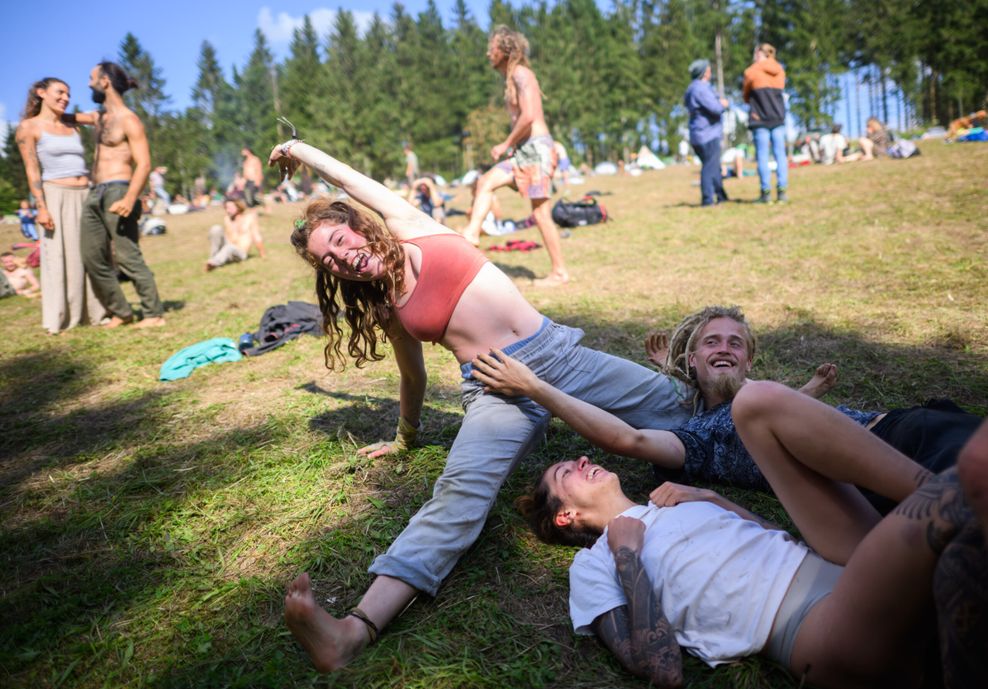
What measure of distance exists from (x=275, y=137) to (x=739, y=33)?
36.6 metres

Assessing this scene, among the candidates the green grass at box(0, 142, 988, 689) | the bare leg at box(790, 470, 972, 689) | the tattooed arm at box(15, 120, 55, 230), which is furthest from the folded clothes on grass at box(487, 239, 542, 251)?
the bare leg at box(790, 470, 972, 689)

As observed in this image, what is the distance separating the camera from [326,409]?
392cm

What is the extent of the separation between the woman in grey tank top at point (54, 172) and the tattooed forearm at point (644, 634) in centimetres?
676

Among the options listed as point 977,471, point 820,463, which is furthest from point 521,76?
point 977,471

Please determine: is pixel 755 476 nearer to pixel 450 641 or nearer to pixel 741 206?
pixel 450 641

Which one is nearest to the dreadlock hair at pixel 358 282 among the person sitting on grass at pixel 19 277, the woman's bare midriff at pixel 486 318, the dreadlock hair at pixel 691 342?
the woman's bare midriff at pixel 486 318

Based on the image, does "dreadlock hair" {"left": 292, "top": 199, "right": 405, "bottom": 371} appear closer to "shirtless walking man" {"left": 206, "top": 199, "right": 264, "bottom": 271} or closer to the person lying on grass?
the person lying on grass

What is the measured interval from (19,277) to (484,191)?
31.1 feet

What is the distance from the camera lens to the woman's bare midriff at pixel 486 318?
2529mm

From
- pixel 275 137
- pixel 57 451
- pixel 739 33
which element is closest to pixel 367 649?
pixel 57 451

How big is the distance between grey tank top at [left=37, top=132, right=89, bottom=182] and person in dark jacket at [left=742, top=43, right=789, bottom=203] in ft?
29.8

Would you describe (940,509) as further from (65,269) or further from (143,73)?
(143,73)

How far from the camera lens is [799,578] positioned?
172 cm

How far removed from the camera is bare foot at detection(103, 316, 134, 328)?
22.1 feet
